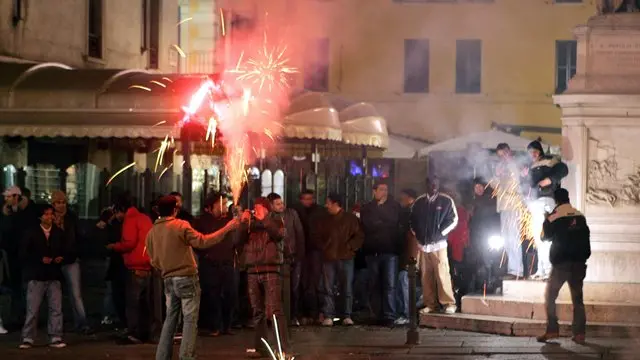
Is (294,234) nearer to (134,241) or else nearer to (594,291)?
(134,241)

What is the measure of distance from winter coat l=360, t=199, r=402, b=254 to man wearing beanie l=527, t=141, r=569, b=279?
6.03ft

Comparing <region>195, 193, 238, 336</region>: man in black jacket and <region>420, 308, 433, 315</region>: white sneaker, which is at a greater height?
<region>195, 193, 238, 336</region>: man in black jacket

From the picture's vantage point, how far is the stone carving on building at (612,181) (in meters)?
18.1

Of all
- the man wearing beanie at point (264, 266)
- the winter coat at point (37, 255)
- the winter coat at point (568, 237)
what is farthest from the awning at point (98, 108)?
the man wearing beanie at point (264, 266)

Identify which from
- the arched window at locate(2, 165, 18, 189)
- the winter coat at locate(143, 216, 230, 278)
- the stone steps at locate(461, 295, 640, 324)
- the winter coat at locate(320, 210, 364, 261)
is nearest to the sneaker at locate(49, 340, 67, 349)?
the winter coat at locate(143, 216, 230, 278)

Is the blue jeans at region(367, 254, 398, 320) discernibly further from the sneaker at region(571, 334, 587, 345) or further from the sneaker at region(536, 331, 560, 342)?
the sneaker at region(571, 334, 587, 345)

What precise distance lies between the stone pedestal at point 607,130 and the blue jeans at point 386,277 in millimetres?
2549

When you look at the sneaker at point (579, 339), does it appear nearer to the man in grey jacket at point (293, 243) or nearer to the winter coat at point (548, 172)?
the winter coat at point (548, 172)

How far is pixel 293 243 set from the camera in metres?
18.2

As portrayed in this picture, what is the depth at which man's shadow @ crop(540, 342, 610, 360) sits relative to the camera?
1518 cm

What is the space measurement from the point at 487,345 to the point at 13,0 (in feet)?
41.1

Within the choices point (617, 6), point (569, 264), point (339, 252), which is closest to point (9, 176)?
point (339, 252)

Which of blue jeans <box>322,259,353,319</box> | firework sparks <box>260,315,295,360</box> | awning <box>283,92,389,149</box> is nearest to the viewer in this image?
firework sparks <box>260,315,295,360</box>

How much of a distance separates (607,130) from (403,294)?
336 centimetres
